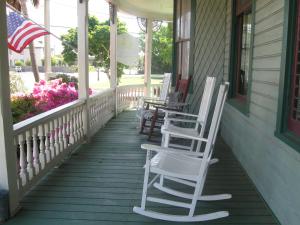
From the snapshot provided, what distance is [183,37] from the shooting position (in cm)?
654

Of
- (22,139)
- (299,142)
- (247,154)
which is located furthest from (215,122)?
(22,139)

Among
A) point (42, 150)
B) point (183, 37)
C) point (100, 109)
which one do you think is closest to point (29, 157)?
point (42, 150)

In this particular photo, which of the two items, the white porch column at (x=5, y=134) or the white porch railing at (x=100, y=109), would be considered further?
the white porch railing at (x=100, y=109)

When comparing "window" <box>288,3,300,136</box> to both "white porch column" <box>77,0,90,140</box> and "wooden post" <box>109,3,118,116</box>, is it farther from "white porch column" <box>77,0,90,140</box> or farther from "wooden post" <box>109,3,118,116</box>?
"wooden post" <box>109,3,118,116</box>

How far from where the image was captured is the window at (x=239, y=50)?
13.8 feet

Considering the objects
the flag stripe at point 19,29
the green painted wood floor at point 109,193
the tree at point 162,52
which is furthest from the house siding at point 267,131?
the tree at point 162,52

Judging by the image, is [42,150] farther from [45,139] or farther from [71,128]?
[71,128]

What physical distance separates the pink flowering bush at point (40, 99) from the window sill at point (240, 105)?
7.64 ft

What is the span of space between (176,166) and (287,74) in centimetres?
106

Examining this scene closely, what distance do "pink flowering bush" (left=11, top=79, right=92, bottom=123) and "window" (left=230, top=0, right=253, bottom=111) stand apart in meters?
2.38

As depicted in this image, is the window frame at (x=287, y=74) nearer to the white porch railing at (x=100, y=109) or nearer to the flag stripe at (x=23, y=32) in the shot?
the white porch railing at (x=100, y=109)

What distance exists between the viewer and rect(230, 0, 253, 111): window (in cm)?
421

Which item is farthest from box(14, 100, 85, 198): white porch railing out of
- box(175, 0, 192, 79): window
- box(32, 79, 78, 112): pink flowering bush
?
box(175, 0, 192, 79): window

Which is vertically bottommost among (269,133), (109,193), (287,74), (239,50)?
(109,193)
